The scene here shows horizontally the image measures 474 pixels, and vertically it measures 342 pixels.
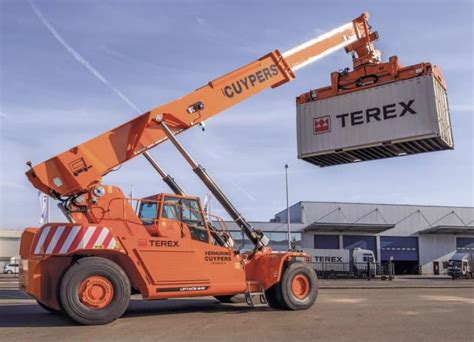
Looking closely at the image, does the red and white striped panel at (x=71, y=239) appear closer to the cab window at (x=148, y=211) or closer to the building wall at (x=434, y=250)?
the cab window at (x=148, y=211)

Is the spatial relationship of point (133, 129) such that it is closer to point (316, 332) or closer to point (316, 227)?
point (316, 332)

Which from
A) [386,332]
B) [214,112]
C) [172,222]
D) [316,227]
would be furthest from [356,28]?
[316,227]

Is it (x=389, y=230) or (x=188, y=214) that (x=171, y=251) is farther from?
(x=389, y=230)

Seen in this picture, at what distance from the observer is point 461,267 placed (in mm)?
45000

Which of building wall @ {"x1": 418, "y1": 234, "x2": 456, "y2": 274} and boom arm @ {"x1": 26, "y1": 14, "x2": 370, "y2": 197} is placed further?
building wall @ {"x1": 418, "y1": 234, "x2": 456, "y2": 274}

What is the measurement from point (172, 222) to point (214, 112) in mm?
3215

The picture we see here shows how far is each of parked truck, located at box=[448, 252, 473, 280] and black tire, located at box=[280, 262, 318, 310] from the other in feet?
116

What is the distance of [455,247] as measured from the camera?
2486 inches

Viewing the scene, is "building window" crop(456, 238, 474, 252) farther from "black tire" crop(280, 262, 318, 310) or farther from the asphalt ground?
"black tire" crop(280, 262, 318, 310)

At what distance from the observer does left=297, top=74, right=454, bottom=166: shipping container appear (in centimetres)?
1712

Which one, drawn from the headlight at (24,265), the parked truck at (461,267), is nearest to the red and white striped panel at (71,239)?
the headlight at (24,265)

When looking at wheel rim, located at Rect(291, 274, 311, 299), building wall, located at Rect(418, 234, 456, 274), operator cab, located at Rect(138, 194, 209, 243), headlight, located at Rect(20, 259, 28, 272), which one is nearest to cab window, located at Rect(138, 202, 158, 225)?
operator cab, located at Rect(138, 194, 209, 243)

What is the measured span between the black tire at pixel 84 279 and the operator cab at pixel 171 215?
1.35 metres

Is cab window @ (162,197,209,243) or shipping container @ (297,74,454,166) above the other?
shipping container @ (297,74,454,166)
